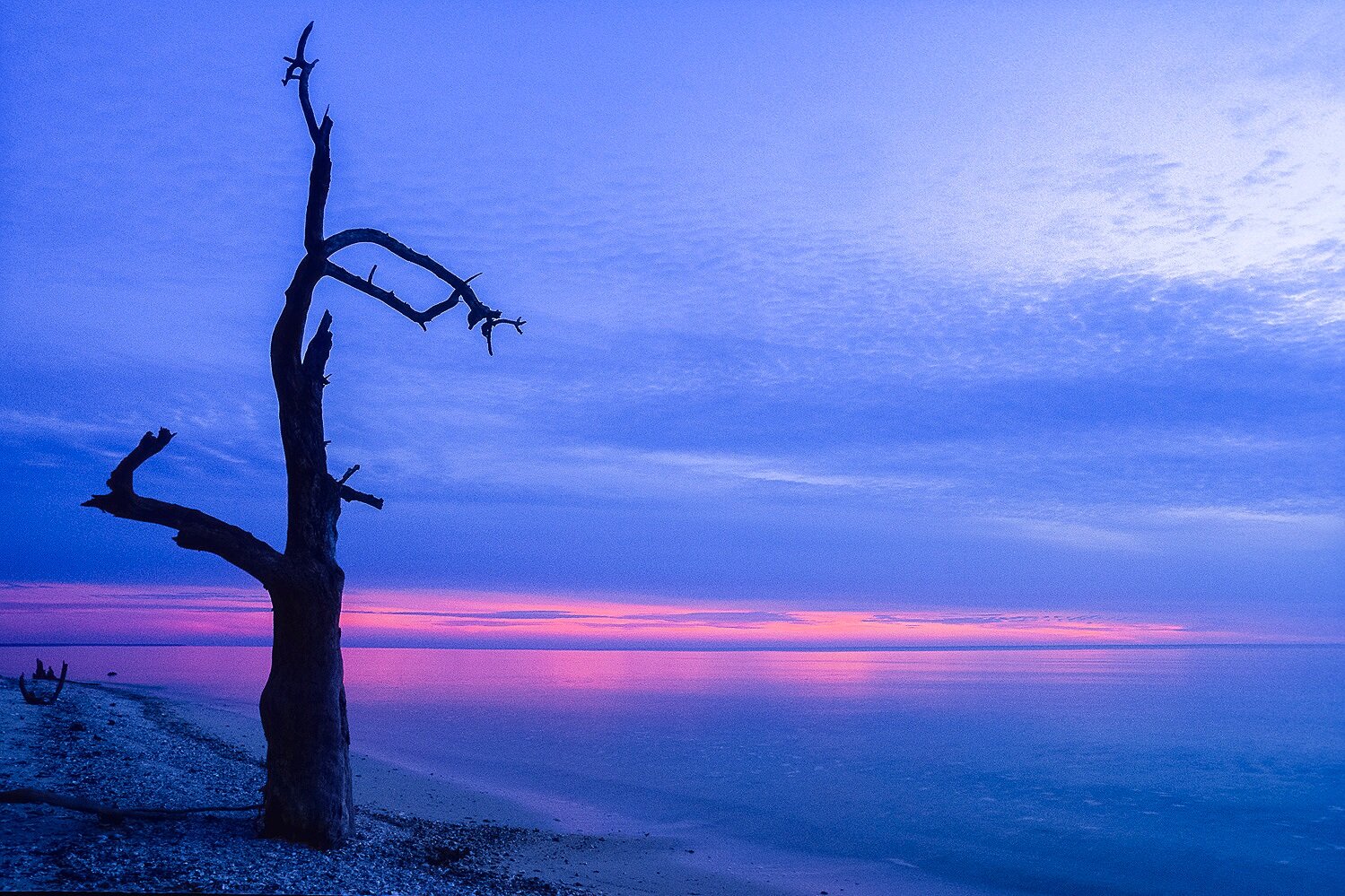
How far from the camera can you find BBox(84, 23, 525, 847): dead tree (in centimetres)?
1041

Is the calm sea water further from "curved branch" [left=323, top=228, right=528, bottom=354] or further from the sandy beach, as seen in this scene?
"curved branch" [left=323, top=228, right=528, bottom=354]

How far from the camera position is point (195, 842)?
32.3ft

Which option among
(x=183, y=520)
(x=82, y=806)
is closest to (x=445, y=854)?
(x=82, y=806)

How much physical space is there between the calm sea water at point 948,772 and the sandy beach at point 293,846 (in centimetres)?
258

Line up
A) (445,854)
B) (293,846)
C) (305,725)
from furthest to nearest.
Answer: (445,854), (305,725), (293,846)

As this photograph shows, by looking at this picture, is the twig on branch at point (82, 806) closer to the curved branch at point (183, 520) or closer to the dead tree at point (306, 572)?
the dead tree at point (306, 572)

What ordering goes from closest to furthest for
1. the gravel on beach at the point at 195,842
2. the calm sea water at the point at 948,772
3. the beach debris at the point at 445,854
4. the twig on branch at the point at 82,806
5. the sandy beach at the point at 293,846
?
the gravel on beach at the point at 195,842 → the sandy beach at the point at 293,846 → the twig on branch at the point at 82,806 → the beach debris at the point at 445,854 → the calm sea water at the point at 948,772

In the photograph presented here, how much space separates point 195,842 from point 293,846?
1.02 m

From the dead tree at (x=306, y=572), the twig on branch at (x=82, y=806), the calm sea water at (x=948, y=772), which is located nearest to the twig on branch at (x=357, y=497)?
the dead tree at (x=306, y=572)

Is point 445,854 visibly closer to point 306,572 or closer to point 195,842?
point 195,842

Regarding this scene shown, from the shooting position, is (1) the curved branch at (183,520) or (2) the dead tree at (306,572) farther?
(2) the dead tree at (306,572)

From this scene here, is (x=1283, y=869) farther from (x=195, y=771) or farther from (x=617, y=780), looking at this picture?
(x=195, y=771)

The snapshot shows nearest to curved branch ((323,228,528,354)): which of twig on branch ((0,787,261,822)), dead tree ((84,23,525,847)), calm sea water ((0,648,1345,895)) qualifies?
dead tree ((84,23,525,847))

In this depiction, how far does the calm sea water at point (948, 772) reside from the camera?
2059 centimetres
